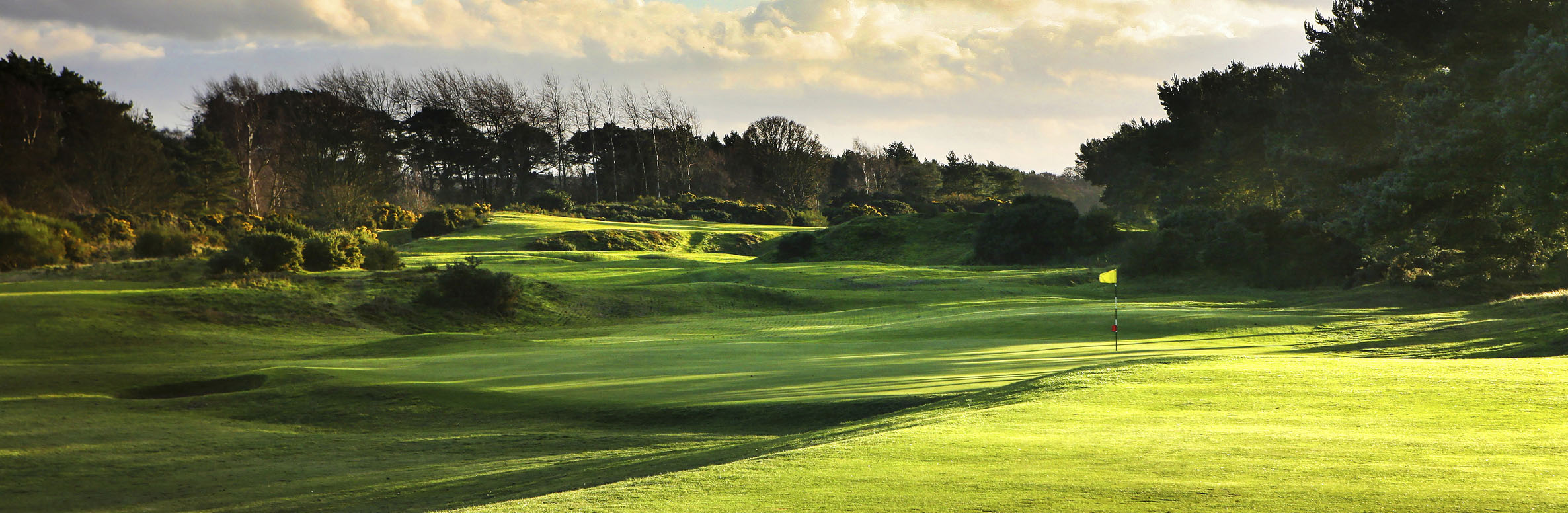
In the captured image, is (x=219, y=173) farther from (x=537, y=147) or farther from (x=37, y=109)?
(x=537, y=147)

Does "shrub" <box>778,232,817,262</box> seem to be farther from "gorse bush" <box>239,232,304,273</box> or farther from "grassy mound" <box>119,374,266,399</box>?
"grassy mound" <box>119,374,266,399</box>

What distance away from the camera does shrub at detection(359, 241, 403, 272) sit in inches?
1441

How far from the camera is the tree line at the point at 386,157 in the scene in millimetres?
Result: 50438

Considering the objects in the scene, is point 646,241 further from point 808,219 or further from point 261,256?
point 261,256

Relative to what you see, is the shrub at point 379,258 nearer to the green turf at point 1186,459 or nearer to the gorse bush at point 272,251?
the gorse bush at point 272,251

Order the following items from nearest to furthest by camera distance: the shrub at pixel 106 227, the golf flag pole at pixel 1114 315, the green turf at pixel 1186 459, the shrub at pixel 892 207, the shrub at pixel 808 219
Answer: the green turf at pixel 1186 459 → the golf flag pole at pixel 1114 315 → the shrub at pixel 106 227 → the shrub at pixel 808 219 → the shrub at pixel 892 207

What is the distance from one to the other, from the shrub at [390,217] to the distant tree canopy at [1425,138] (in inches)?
2078

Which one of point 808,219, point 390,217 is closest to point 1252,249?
point 808,219

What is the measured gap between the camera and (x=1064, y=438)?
7.05 m

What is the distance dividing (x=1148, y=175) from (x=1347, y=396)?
67.2 metres

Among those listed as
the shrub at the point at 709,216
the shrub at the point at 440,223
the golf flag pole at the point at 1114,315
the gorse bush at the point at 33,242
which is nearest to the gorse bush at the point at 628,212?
the shrub at the point at 709,216

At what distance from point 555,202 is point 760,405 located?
78.4 metres

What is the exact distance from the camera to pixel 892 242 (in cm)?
6612

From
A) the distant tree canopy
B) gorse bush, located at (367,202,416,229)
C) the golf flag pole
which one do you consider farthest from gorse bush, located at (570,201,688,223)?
the golf flag pole
